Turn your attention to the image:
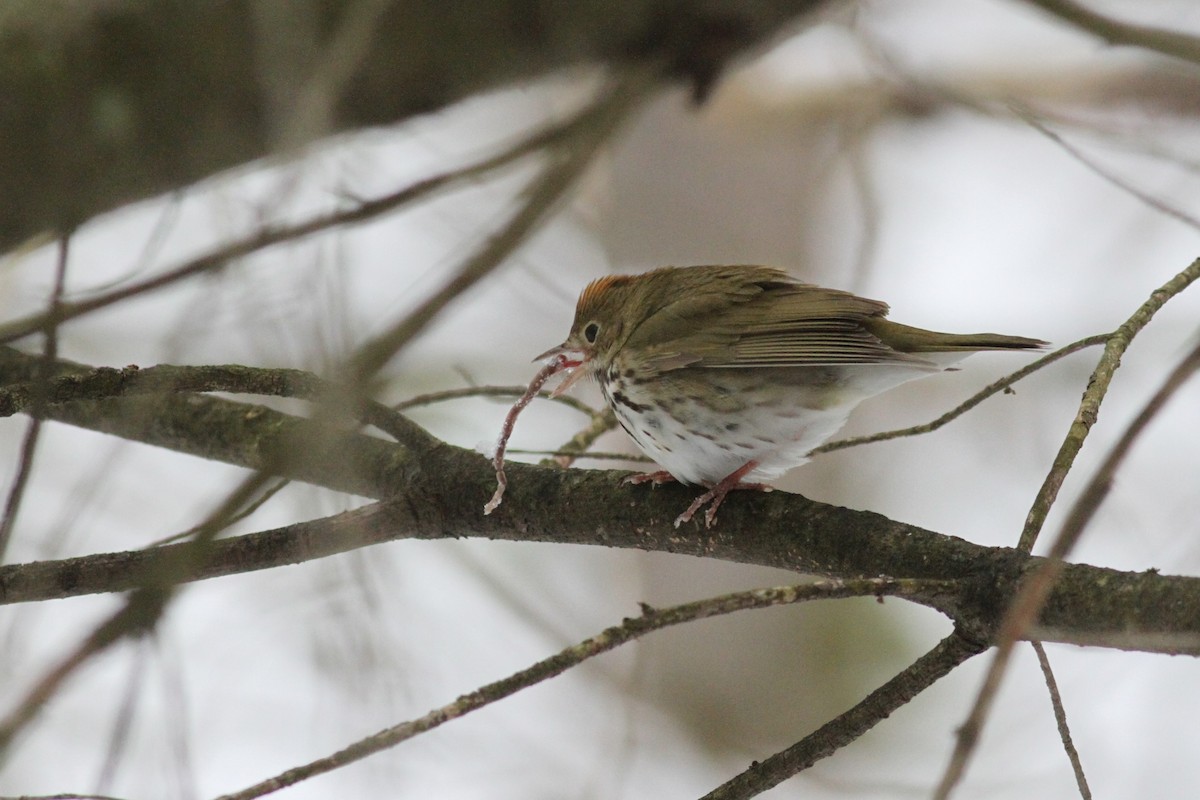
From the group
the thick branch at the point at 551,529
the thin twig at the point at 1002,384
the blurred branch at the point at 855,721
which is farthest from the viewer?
the thin twig at the point at 1002,384

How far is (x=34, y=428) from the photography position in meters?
1.84

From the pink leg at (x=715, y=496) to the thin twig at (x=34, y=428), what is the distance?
52.5 inches

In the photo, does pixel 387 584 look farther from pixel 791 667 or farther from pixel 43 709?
pixel 791 667

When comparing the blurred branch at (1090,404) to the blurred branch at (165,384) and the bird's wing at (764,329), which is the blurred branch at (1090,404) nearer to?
the bird's wing at (764,329)

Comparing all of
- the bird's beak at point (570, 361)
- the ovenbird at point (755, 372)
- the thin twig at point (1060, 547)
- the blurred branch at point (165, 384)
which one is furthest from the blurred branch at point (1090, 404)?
the bird's beak at point (570, 361)

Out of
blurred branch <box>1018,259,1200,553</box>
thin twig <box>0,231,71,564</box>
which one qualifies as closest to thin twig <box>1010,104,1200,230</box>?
blurred branch <box>1018,259,1200,553</box>

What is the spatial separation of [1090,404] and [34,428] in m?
1.75

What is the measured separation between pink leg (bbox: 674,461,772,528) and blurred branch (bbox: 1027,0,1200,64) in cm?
161

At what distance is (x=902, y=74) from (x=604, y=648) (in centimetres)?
325

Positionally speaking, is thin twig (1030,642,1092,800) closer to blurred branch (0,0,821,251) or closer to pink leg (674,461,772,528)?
pink leg (674,461,772,528)

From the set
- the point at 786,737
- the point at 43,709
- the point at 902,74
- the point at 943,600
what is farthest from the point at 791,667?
the point at 43,709

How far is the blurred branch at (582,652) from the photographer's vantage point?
5.58ft

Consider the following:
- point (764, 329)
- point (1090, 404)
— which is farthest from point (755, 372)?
point (1090, 404)

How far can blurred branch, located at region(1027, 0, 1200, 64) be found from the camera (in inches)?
122
